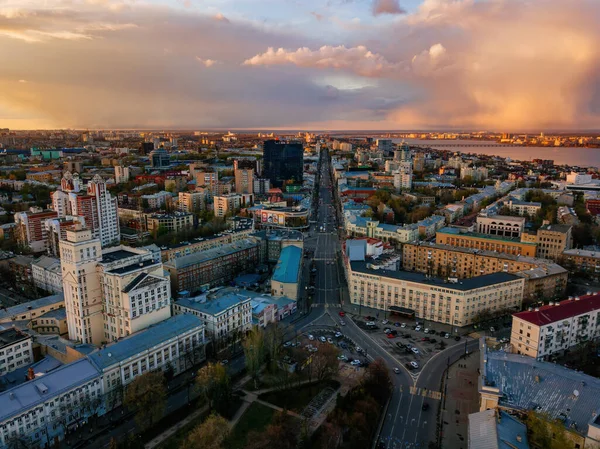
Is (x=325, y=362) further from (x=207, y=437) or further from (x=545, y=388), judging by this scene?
(x=545, y=388)

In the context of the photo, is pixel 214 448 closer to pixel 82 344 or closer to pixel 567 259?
pixel 82 344

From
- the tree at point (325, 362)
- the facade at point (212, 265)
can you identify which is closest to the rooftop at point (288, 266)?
the facade at point (212, 265)

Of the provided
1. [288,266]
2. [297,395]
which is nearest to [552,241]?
[288,266]

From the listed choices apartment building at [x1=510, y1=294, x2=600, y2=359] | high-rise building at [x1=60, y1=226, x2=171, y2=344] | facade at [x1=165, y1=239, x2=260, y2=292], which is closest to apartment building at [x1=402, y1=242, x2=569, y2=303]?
apartment building at [x1=510, y1=294, x2=600, y2=359]

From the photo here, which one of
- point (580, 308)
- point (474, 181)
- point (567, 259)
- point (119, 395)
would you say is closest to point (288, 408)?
point (119, 395)

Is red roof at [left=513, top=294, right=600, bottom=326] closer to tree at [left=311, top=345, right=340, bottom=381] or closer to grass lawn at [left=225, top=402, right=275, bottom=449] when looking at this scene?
tree at [left=311, top=345, right=340, bottom=381]

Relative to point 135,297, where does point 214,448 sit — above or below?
below

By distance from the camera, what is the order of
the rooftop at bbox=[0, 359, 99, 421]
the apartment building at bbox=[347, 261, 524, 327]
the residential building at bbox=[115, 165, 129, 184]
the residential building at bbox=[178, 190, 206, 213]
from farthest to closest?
the residential building at bbox=[115, 165, 129, 184] → the residential building at bbox=[178, 190, 206, 213] → the apartment building at bbox=[347, 261, 524, 327] → the rooftop at bbox=[0, 359, 99, 421]
